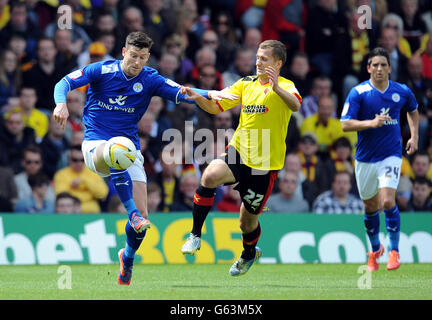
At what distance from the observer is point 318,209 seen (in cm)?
1532

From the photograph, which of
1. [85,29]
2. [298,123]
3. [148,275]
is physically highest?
[85,29]

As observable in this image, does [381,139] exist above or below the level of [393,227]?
above

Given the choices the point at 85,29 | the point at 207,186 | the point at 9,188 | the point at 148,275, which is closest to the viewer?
the point at 207,186

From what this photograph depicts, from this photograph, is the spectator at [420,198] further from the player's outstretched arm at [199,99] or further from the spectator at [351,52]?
the player's outstretched arm at [199,99]

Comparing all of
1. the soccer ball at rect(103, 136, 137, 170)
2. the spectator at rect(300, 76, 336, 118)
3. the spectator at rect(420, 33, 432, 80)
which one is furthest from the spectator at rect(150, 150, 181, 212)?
the spectator at rect(420, 33, 432, 80)

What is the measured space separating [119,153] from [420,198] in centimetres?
831

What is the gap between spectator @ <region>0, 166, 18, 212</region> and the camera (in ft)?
46.4

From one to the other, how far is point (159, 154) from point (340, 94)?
4348mm

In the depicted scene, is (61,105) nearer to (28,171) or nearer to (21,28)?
(28,171)

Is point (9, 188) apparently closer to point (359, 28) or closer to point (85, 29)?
point (85, 29)

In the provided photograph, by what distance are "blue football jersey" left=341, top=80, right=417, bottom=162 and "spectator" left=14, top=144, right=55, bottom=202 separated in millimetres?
5319

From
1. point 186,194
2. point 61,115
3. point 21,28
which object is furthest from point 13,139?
point 61,115

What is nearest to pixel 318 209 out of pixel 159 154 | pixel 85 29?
pixel 159 154

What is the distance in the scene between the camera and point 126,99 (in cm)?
985
